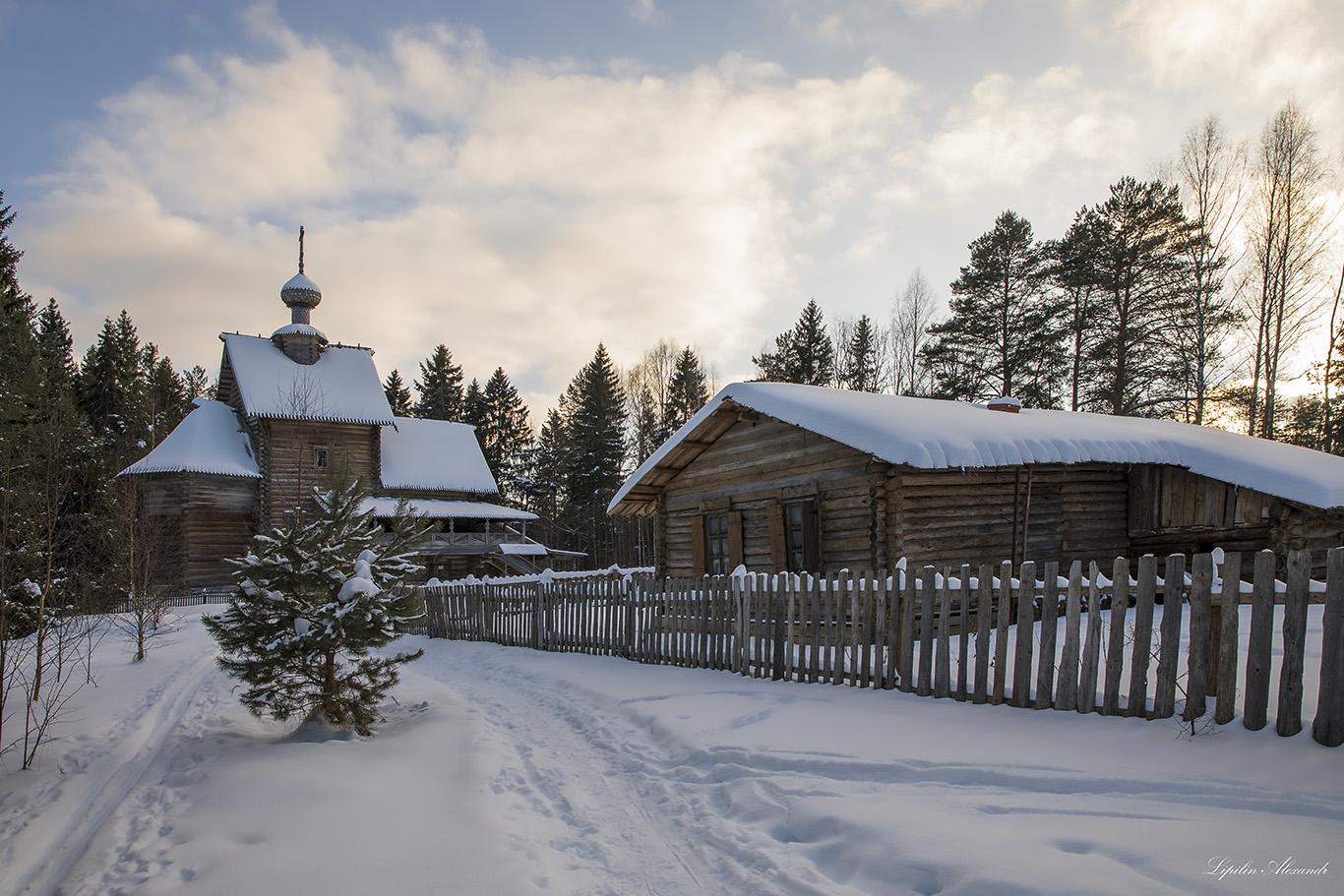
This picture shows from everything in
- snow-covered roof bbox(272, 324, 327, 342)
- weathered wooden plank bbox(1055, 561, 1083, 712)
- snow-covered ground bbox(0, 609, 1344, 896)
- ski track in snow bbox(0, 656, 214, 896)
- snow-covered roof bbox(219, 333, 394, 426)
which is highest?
snow-covered roof bbox(272, 324, 327, 342)

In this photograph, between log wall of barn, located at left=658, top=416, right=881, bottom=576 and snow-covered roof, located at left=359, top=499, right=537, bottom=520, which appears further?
snow-covered roof, located at left=359, top=499, right=537, bottom=520

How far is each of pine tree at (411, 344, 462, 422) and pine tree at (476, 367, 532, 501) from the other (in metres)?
2.16

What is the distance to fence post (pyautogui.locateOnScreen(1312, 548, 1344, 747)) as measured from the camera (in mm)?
4035

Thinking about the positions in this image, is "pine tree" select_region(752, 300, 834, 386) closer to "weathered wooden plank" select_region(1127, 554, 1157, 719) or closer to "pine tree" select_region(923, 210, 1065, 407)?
"pine tree" select_region(923, 210, 1065, 407)

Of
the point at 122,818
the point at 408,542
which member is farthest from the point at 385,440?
the point at 122,818

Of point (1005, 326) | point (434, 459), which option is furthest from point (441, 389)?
Answer: point (1005, 326)

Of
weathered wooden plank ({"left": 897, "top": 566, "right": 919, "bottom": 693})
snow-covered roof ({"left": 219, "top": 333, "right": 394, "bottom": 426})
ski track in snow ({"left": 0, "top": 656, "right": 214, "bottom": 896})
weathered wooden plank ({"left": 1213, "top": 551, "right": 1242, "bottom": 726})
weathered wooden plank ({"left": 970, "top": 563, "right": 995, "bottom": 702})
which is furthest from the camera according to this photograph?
snow-covered roof ({"left": 219, "top": 333, "right": 394, "bottom": 426})

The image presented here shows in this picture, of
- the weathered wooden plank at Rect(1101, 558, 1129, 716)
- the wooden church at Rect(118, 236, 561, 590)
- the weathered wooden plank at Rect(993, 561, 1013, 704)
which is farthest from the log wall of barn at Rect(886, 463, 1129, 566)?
the wooden church at Rect(118, 236, 561, 590)

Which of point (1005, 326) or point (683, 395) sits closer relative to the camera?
point (1005, 326)

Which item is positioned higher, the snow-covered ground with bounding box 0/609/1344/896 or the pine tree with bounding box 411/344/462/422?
the pine tree with bounding box 411/344/462/422

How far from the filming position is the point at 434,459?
38375 millimetres

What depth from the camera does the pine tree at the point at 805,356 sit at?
42.4m

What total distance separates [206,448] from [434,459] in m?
10.5

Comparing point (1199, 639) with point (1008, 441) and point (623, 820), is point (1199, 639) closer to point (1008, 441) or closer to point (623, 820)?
point (623, 820)
